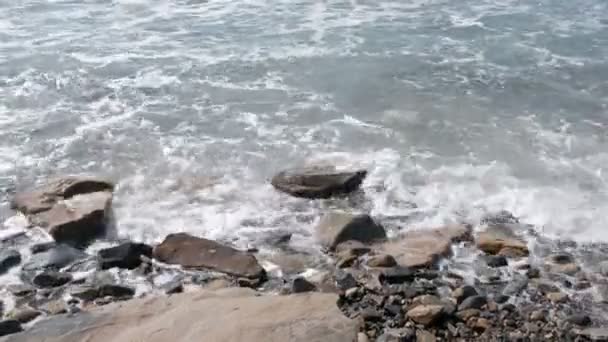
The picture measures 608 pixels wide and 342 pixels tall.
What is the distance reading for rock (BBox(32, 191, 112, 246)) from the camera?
23.6 ft

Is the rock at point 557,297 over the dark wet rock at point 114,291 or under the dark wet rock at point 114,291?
under

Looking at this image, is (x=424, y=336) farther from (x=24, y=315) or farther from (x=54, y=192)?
(x=54, y=192)

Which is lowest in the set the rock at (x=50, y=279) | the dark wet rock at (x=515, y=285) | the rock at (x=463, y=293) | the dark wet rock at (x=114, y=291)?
the dark wet rock at (x=515, y=285)

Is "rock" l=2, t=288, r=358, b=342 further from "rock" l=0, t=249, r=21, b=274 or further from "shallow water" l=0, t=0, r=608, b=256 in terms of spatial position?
"shallow water" l=0, t=0, r=608, b=256

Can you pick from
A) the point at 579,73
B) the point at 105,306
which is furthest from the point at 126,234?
the point at 579,73

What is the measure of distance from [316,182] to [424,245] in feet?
5.43

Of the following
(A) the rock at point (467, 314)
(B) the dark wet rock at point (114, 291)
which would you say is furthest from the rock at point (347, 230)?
(B) the dark wet rock at point (114, 291)

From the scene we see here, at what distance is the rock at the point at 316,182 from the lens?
26.5ft

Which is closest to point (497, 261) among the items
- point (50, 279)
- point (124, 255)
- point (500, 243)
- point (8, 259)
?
point (500, 243)

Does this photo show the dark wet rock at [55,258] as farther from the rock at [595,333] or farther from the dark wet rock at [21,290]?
the rock at [595,333]

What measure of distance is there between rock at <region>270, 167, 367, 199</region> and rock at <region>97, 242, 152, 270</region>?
195cm

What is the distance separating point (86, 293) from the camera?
6.24 metres

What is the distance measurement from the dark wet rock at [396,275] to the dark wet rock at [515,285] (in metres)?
0.86

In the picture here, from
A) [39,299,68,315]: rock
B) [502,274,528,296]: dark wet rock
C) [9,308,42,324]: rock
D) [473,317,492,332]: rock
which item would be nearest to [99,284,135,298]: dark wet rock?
[39,299,68,315]: rock
